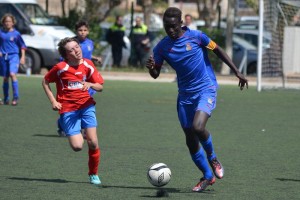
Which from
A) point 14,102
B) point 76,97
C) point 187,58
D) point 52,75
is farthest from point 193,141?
point 14,102

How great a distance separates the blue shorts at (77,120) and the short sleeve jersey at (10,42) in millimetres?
9165

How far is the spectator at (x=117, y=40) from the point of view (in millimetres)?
31172

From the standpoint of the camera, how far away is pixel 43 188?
9.20 m

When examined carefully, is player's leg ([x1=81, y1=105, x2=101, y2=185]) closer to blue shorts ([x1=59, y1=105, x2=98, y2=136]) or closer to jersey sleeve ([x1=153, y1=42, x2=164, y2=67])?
blue shorts ([x1=59, y1=105, x2=98, y2=136])

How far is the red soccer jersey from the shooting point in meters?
9.72

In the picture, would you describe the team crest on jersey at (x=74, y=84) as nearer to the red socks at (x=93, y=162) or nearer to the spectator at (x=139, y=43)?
the red socks at (x=93, y=162)

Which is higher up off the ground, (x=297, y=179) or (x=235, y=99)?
(x=297, y=179)

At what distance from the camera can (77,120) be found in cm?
972

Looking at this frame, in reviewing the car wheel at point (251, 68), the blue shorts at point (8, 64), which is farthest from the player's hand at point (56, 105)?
the car wheel at point (251, 68)

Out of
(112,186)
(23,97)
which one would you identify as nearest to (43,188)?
(112,186)

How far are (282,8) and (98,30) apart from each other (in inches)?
322

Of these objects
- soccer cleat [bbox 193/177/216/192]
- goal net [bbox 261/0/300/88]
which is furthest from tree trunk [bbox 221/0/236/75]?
soccer cleat [bbox 193/177/216/192]

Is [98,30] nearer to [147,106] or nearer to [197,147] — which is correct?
[147,106]

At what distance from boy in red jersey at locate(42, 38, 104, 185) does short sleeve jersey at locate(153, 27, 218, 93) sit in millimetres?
827
